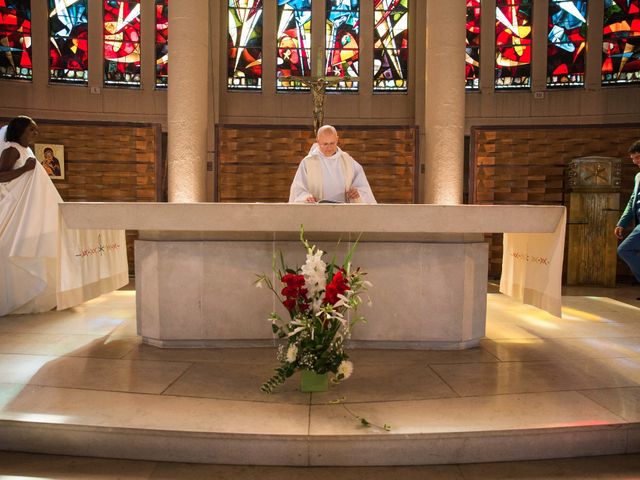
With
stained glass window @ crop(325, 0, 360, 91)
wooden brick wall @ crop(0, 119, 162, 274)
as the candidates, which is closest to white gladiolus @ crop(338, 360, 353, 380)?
wooden brick wall @ crop(0, 119, 162, 274)

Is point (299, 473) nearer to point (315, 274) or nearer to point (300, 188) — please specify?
point (315, 274)

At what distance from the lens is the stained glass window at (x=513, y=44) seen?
1359cm

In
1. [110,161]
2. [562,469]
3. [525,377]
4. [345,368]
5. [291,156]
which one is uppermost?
[291,156]

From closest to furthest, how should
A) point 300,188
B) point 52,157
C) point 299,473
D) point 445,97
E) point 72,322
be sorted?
point 299,473 < point 300,188 < point 72,322 < point 52,157 < point 445,97

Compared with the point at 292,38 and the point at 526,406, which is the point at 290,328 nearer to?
the point at 526,406

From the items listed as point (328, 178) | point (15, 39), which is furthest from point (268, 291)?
point (15, 39)

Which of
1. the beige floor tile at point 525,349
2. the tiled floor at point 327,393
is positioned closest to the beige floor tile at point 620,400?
the tiled floor at point 327,393

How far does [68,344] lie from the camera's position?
4492mm

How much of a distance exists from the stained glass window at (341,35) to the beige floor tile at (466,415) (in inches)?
450

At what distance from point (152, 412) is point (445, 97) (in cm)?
792

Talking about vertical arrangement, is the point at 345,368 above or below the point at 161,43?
below

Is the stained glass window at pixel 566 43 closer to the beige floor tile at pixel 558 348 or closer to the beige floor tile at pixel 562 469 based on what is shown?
the beige floor tile at pixel 558 348

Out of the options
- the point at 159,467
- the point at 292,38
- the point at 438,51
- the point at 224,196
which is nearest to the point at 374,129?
the point at 438,51

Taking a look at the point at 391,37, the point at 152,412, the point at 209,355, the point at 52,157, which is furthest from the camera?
the point at 391,37
